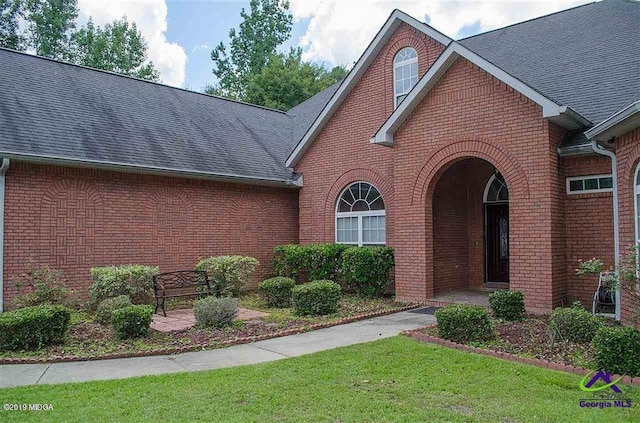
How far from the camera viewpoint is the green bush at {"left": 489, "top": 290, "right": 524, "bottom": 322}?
29.5 ft

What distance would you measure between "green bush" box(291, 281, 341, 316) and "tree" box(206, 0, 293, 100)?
3324 centimetres

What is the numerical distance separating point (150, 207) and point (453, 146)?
25.3 ft

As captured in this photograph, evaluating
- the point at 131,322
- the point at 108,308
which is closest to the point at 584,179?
the point at 131,322

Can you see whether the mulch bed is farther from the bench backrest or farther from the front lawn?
the bench backrest

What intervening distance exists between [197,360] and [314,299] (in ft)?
11.7

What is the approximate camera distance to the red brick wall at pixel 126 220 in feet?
34.8

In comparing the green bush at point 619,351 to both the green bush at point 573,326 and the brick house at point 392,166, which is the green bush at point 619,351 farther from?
the brick house at point 392,166

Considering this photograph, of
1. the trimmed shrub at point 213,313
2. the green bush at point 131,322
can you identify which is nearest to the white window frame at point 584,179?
the trimmed shrub at point 213,313

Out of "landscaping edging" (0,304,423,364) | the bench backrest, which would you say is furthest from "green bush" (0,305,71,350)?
the bench backrest

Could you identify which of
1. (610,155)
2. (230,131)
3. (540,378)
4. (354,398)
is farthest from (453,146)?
(230,131)

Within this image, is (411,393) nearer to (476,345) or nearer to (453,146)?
(476,345)

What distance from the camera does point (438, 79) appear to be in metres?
11.2

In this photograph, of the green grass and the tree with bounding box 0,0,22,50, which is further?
the tree with bounding box 0,0,22,50

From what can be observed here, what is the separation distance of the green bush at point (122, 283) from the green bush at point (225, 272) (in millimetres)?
1685
